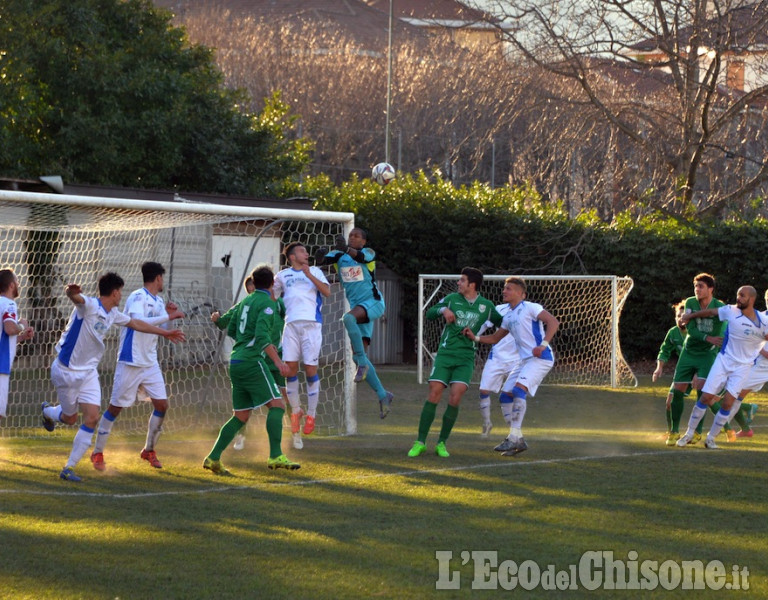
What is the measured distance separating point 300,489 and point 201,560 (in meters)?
2.45

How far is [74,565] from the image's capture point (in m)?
6.45

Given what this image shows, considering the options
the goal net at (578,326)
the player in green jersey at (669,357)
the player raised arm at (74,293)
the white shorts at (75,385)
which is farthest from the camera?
the goal net at (578,326)

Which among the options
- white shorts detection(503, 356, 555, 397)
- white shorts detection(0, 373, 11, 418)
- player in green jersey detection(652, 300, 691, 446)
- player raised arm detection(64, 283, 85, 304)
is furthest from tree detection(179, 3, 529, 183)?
player raised arm detection(64, 283, 85, 304)

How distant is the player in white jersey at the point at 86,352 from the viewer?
9.44 meters

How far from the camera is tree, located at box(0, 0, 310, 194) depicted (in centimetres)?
2364

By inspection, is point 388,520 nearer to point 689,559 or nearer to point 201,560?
point 201,560

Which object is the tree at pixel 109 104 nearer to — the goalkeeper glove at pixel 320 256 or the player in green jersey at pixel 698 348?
the goalkeeper glove at pixel 320 256

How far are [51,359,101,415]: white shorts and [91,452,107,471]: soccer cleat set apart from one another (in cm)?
51

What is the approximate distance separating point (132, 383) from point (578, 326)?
A: 13470mm

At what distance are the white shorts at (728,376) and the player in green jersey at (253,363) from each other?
4652 millimetres

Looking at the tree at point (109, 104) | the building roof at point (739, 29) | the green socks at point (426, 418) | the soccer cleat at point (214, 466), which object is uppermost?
the building roof at point (739, 29)

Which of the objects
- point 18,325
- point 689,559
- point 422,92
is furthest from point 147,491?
point 422,92

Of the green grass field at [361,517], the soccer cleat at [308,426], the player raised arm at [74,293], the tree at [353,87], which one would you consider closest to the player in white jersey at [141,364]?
the green grass field at [361,517]

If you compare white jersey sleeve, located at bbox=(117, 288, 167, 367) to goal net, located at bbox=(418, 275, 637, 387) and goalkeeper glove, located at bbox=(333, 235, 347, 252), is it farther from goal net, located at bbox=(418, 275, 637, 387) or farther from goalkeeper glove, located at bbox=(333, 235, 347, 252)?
goal net, located at bbox=(418, 275, 637, 387)
